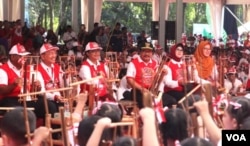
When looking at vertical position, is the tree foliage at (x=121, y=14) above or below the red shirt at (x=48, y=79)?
above

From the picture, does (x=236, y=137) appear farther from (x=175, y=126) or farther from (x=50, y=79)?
(x=50, y=79)

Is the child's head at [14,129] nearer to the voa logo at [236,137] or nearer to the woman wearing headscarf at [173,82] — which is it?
the voa logo at [236,137]

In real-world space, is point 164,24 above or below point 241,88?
above

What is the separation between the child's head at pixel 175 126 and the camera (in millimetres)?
3492

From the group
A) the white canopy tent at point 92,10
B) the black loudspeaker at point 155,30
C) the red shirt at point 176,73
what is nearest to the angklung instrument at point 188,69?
the red shirt at point 176,73

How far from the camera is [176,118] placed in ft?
11.8

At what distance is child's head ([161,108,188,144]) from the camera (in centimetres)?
349

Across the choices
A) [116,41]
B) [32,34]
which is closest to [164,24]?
[116,41]

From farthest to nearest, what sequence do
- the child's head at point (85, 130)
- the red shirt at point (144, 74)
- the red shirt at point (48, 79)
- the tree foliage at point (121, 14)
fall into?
the tree foliage at point (121, 14) → the red shirt at point (144, 74) → the red shirt at point (48, 79) → the child's head at point (85, 130)

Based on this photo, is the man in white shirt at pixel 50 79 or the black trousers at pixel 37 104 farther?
the man in white shirt at pixel 50 79

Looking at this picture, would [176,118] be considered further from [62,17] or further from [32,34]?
[62,17]

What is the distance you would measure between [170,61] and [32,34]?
635 cm

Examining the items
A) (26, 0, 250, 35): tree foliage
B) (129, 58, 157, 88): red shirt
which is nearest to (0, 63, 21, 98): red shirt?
(129, 58, 157, 88): red shirt

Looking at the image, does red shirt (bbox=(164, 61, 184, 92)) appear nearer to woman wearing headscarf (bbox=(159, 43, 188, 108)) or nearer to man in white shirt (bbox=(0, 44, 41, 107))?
woman wearing headscarf (bbox=(159, 43, 188, 108))
